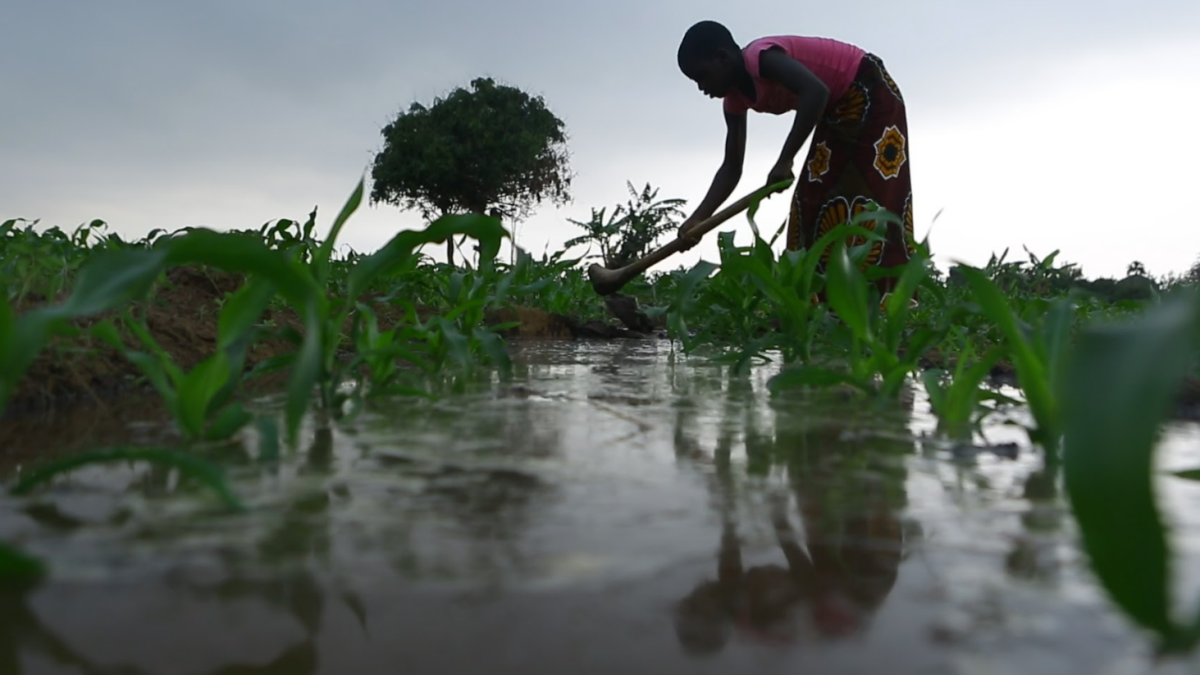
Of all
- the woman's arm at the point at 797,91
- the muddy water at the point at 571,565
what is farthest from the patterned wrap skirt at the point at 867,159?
→ the muddy water at the point at 571,565

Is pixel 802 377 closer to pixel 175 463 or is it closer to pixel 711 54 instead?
pixel 175 463

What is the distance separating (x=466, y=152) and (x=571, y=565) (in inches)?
797

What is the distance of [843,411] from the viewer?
1.51 meters

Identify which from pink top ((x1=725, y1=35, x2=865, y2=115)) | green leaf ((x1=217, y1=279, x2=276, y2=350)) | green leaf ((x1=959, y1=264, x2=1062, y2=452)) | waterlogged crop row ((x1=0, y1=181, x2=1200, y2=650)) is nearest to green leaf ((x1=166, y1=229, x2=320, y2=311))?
waterlogged crop row ((x1=0, y1=181, x2=1200, y2=650))

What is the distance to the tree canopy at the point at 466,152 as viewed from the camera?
2038 centimetres

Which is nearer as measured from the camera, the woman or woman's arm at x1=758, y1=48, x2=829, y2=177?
woman's arm at x1=758, y1=48, x2=829, y2=177

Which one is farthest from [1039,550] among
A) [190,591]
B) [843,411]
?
[843,411]

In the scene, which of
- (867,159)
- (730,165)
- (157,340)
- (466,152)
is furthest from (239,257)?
(466,152)

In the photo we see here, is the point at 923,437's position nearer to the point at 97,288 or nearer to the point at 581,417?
the point at 581,417

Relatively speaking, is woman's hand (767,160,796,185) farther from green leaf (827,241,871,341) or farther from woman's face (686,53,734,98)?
green leaf (827,241,871,341)

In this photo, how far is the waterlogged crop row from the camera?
1.42 ft

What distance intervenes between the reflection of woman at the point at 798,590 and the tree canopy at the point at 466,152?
19.3 metres

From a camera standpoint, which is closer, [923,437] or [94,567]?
[94,567]

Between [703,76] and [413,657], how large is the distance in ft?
11.8
